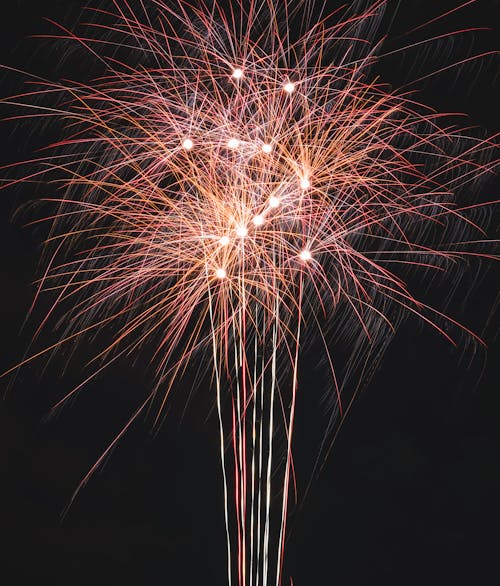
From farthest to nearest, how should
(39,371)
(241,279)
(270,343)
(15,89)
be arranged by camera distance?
(39,371) → (15,89) → (270,343) → (241,279)

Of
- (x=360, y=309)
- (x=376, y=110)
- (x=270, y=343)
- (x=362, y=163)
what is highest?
(x=376, y=110)

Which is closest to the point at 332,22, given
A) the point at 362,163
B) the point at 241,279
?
the point at 362,163

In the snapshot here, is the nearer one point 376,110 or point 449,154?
point 376,110

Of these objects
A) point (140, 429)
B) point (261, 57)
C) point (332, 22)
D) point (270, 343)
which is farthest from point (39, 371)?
point (332, 22)

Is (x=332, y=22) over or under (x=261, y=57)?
over

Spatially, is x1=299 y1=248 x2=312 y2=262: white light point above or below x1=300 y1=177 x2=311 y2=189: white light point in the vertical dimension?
below

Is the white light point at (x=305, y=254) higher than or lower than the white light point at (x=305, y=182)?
lower

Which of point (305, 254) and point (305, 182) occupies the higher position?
point (305, 182)

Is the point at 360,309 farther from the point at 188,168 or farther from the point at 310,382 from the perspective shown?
the point at 188,168

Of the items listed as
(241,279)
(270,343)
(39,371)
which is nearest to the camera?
(241,279)
